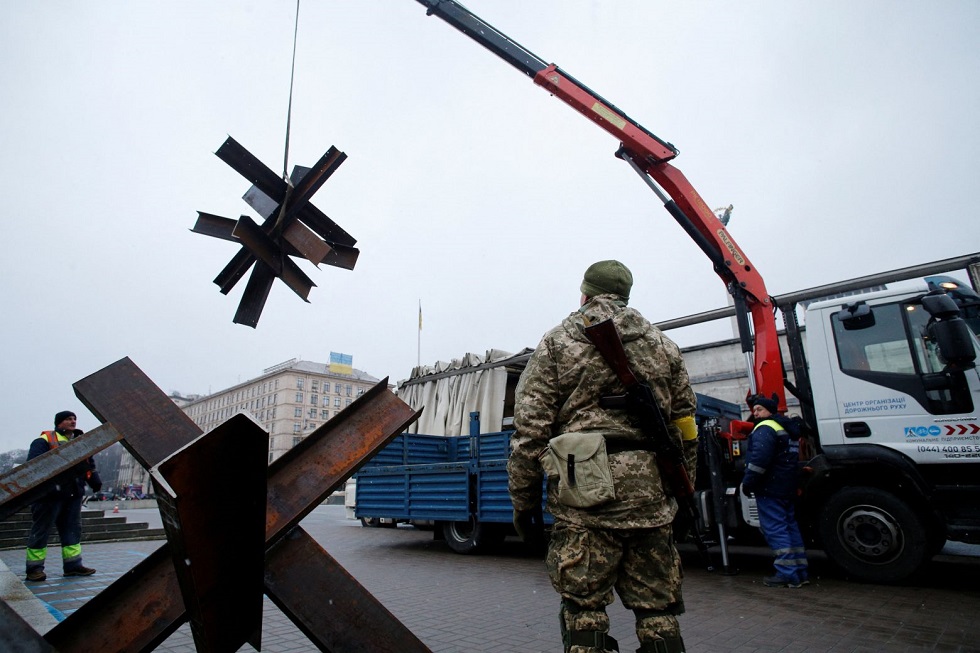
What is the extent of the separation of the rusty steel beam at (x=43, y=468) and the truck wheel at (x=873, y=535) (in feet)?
20.1

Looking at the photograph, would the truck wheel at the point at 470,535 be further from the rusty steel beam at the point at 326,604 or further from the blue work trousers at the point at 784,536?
the rusty steel beam at the point at 326,604

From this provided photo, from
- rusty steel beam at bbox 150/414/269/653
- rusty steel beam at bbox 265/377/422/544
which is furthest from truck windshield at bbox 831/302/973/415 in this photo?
rusty steel beam at bbox 150/414/269/653

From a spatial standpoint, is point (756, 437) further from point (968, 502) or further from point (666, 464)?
point (666, 464)

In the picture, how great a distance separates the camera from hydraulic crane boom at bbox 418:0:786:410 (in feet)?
23.7

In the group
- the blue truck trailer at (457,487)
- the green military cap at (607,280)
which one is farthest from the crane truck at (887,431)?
the green military cap at (607,280)

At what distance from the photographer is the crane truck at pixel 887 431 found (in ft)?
15.9

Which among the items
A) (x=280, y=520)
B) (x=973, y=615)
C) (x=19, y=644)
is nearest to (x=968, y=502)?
(x=973, y=615)

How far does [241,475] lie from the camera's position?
A: 44.1 inches

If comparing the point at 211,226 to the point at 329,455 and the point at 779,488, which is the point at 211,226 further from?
the point at 779,488

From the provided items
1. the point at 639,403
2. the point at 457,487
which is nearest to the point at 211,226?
the point at 639,403

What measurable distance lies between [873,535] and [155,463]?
A: 610 cm

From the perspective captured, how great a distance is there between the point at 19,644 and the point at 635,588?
2.02 m

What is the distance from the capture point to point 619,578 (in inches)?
89.4

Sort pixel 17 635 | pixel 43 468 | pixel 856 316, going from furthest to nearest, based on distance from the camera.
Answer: pixel 856 316
pixel 43 468
pixel 17 635
